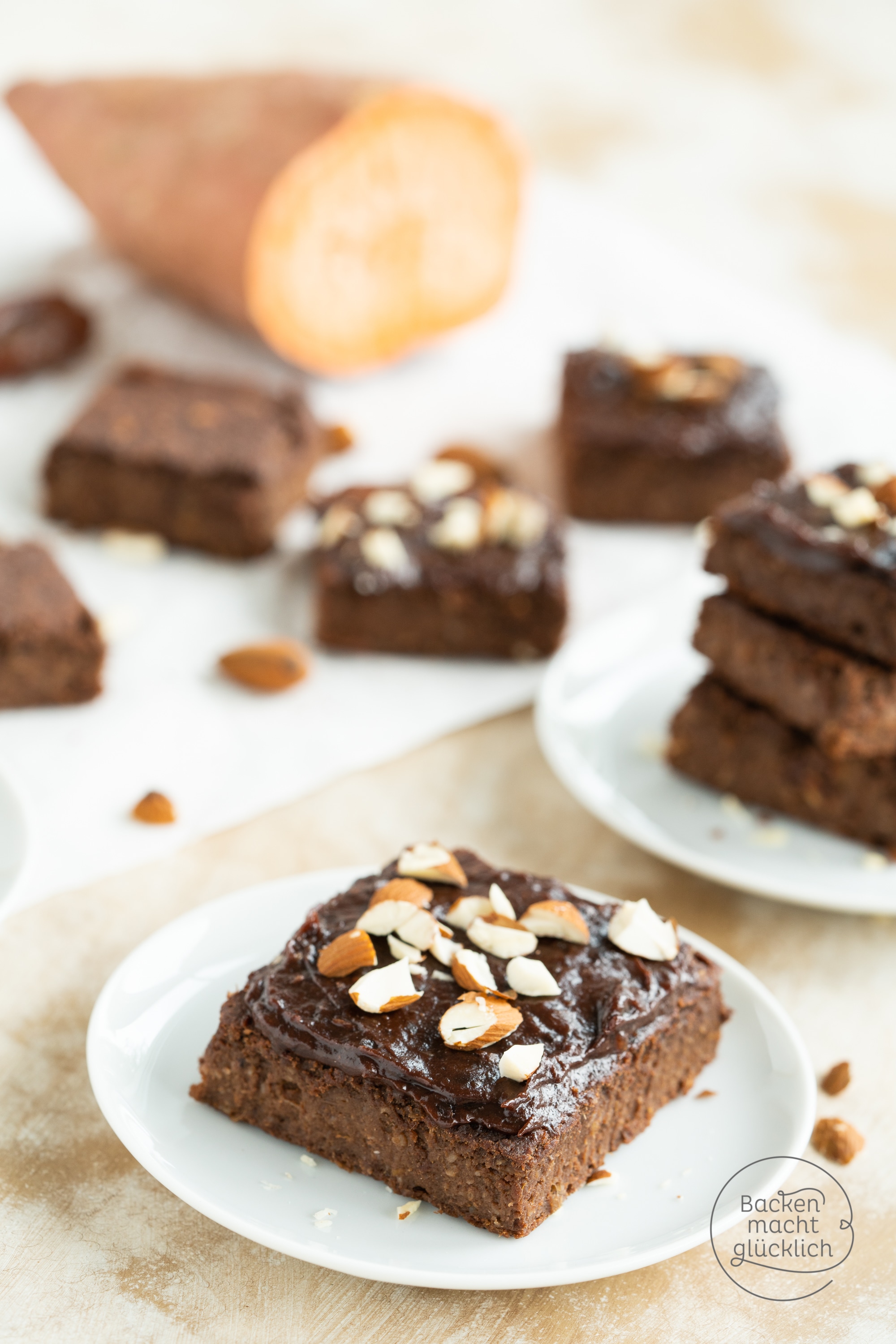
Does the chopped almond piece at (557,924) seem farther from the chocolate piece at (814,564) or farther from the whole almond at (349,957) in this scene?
the chocolate piece at (814,564)

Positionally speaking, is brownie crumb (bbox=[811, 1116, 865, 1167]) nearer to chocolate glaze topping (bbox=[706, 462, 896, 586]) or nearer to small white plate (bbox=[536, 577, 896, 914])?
small white plate (bbox=[536, 577, 896, 914])

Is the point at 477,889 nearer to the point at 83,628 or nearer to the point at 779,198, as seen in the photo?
the point at 83,628

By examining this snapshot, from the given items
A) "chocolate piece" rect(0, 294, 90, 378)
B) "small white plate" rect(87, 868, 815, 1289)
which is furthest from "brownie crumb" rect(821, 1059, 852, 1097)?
"chocolate piece" rect(0, 294, 90, 378)

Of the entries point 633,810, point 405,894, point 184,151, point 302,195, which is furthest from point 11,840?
point 184,151

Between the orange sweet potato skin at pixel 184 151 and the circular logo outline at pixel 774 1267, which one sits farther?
the orange sweet potato skin at pixel 184 151

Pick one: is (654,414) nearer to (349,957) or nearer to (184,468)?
(184,468)

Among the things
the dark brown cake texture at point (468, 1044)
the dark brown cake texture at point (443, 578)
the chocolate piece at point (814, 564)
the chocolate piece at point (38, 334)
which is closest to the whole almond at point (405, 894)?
the dark brown cake texture at point (468, 1044)
